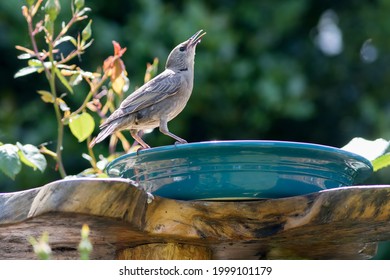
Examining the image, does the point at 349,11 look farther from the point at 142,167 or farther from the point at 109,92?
the point at 142,167

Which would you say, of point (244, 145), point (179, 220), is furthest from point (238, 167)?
point (179, 220)

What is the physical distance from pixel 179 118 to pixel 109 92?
3.48 meters

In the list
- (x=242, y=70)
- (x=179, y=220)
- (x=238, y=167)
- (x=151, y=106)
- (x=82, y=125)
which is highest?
(x=242, y=70)

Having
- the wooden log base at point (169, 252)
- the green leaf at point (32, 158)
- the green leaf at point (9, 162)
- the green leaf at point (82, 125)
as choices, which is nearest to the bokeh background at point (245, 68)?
the green leaf at point (82, 125)

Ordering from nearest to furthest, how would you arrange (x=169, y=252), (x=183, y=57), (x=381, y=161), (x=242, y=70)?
(x=169, y=252)
(x=381, y=161)
(x=183, y=57)
(x=242, y=70)

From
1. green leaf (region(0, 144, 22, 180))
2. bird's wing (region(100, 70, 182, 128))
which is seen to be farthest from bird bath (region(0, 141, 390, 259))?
bird's wing (region(100, 70, 182, 128))

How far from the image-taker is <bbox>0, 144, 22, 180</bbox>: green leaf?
313 cm

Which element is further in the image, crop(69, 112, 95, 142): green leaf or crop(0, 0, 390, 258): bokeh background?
crop(0, 0, 390, 258): bokeh background

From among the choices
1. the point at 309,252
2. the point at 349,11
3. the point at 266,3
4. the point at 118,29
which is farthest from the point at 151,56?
the point at 309,252

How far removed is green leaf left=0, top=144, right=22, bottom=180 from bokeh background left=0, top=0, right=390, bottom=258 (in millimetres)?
3427

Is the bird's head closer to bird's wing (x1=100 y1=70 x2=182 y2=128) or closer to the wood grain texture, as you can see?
bird's wing (x1=100 y1=70 x2=182 y2=128)

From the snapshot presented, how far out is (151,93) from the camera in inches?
160

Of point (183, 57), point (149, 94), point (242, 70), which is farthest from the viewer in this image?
point (242, 70)

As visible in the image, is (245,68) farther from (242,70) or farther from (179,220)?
(179,220)
